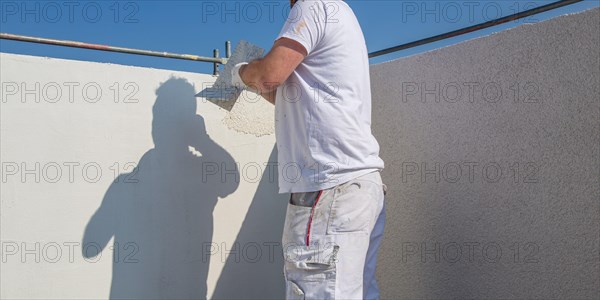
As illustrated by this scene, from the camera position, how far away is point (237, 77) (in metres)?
1.92

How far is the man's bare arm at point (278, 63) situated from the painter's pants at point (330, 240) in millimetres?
376

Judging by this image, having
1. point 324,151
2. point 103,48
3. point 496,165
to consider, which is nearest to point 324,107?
point 324,151

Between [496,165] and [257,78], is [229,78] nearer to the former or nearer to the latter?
[257,78]

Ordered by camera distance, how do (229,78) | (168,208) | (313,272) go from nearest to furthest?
(313,272)
(229,78)
(168,208)

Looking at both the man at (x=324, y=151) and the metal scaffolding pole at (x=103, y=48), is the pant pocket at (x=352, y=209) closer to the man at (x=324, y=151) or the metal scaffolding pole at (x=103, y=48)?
the man at (x=324, y=151)

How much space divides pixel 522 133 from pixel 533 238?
39 cm

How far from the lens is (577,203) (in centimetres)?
191

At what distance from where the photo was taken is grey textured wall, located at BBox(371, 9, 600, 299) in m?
Result: 1.91

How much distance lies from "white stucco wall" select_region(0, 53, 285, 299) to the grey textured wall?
665 mm

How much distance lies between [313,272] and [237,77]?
72 centimetres

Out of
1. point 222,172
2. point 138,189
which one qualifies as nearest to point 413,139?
point 222,172

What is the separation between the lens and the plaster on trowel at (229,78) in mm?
2086

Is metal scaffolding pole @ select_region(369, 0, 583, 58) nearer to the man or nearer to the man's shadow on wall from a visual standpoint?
the man

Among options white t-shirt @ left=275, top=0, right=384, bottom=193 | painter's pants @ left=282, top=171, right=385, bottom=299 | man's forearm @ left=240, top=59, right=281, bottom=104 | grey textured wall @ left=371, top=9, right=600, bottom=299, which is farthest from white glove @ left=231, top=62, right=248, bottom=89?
grey textured wall @ left=371, top=9, right=600, bottom=299
